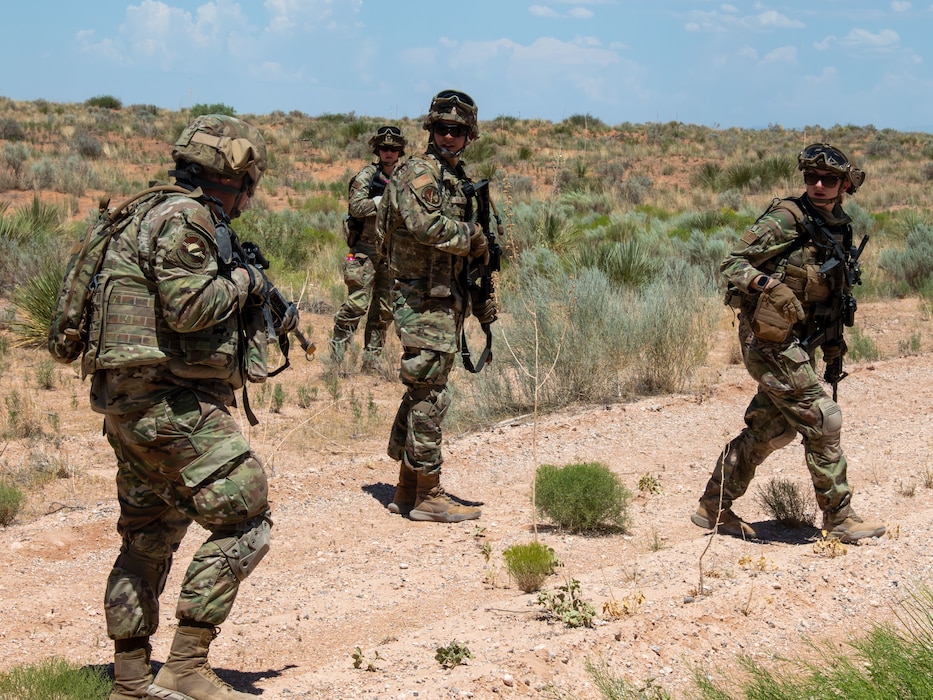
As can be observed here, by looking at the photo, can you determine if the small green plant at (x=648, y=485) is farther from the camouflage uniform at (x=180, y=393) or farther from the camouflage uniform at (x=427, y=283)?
the camouflage uniform at (x=180, y=393)

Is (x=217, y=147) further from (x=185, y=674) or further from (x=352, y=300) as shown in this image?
(x=352, y=300)

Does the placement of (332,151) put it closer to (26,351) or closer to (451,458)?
(26,351)

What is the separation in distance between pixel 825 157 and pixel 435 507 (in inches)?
123

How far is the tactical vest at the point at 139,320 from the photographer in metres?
3.37

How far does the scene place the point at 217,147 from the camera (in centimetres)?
355

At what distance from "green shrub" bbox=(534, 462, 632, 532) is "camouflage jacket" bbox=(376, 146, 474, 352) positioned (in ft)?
3.55

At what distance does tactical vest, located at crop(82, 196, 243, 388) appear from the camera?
11.0 feet

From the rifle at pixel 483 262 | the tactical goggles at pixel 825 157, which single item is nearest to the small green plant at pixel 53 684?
the rifle at pixel 483 262

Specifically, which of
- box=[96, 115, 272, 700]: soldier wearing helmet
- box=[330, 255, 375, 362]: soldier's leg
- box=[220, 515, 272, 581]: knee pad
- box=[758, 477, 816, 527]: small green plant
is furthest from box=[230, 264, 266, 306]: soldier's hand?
box=[330, 255, 375, 362]: soldier's leg

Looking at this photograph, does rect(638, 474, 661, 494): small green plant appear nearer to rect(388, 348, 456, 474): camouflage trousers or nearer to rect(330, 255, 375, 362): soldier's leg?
rect(388, 348, 456, 474): camouflage trousers

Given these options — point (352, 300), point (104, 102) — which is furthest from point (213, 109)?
point (352, 300)

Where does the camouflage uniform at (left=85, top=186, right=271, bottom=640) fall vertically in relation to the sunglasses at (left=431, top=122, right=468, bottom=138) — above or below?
below

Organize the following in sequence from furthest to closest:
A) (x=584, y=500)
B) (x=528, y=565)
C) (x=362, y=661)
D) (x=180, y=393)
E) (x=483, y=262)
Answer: (x=483, y=262)
(x=584, y=500)
(x=528, y=565)
(x=362, y=661)
(x=180, y=393)

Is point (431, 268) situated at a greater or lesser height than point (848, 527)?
greater
